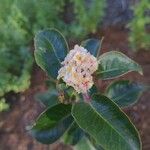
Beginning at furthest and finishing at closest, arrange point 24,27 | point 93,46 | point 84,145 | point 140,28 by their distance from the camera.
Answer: point 24,27 → point 140,28 → point 84,145 → point 93,46

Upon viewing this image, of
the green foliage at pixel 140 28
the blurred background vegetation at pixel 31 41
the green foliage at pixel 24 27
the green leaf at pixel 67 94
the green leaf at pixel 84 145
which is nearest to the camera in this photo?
the green leaf at pixel 67 94

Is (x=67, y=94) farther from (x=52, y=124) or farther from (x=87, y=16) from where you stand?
(x=87, y=16)

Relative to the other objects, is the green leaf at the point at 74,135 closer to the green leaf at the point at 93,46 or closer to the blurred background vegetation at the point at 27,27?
the green leaf at the point at 93,46

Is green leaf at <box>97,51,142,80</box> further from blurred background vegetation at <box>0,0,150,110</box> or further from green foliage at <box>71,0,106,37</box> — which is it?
green foliage at <box>71,0,106,37</box>

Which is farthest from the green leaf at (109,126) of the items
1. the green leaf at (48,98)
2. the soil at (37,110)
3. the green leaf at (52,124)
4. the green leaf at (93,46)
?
the soil at (37,110)

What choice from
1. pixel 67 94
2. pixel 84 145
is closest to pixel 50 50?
pixel 67 94

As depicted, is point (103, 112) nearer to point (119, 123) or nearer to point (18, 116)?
Answer: point (119, 123)

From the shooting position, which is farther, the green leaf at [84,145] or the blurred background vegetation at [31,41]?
the blurred background vegetation at [31,41]
